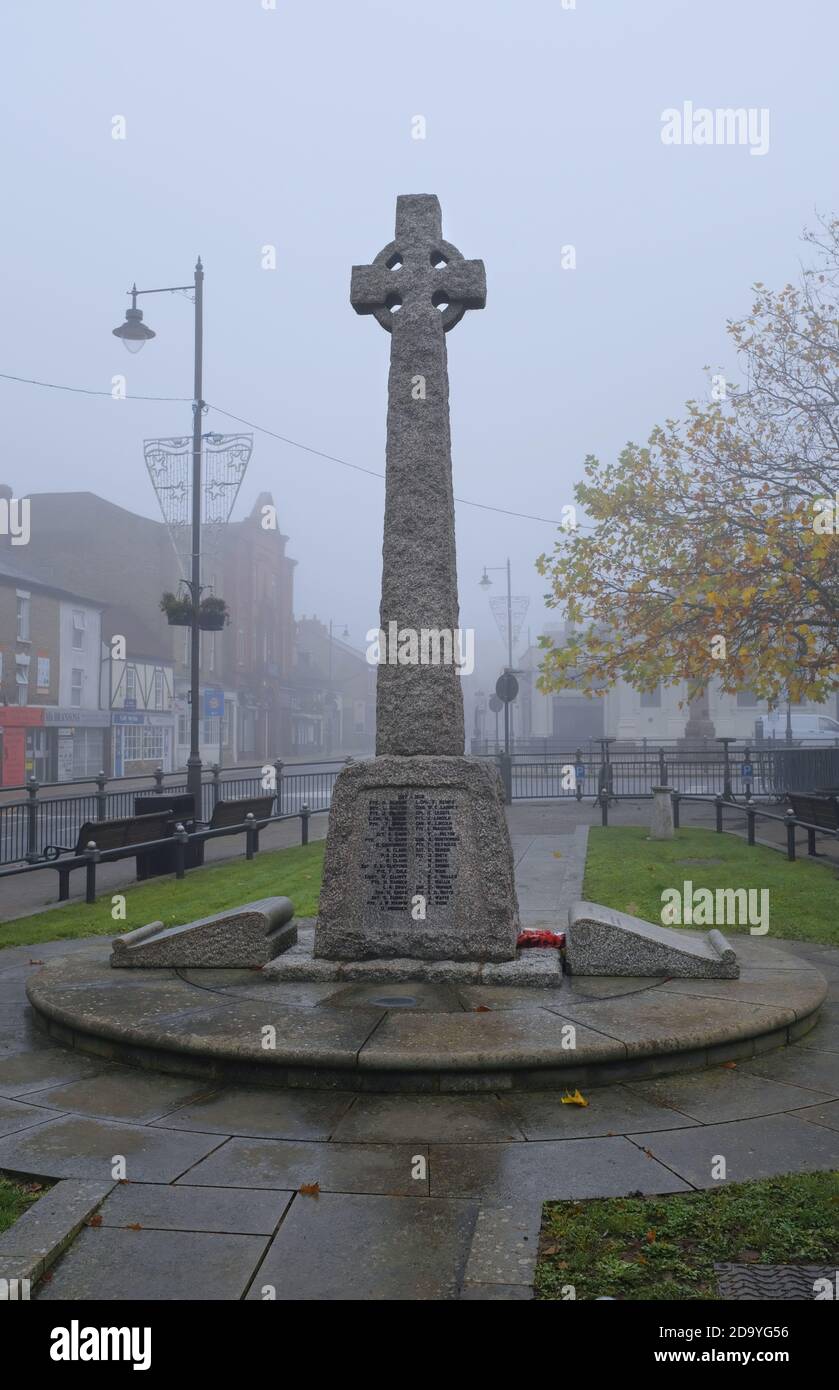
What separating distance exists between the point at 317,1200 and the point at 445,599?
4188mm

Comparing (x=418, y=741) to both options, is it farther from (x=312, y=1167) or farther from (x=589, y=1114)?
(x=312, y=1167)

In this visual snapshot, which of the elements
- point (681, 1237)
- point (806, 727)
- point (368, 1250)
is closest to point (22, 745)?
point (806, 727)

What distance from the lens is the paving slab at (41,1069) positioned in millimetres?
5066

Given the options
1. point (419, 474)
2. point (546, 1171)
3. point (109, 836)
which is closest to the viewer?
point (546, 1171)

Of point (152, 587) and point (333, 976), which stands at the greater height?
point (152, 587)

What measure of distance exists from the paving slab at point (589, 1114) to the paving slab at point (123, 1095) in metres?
1.56

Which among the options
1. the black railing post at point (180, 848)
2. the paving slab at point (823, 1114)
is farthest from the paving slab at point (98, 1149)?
the black railing post at point (180, 848)

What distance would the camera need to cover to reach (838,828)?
41.4 feet

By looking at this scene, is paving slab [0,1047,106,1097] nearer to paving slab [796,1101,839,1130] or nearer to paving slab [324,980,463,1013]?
paving slab [324,980,463,1013]

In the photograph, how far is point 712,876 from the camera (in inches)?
490

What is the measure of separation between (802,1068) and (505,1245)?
2562 mm

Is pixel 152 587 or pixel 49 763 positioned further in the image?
pixel 152 587
